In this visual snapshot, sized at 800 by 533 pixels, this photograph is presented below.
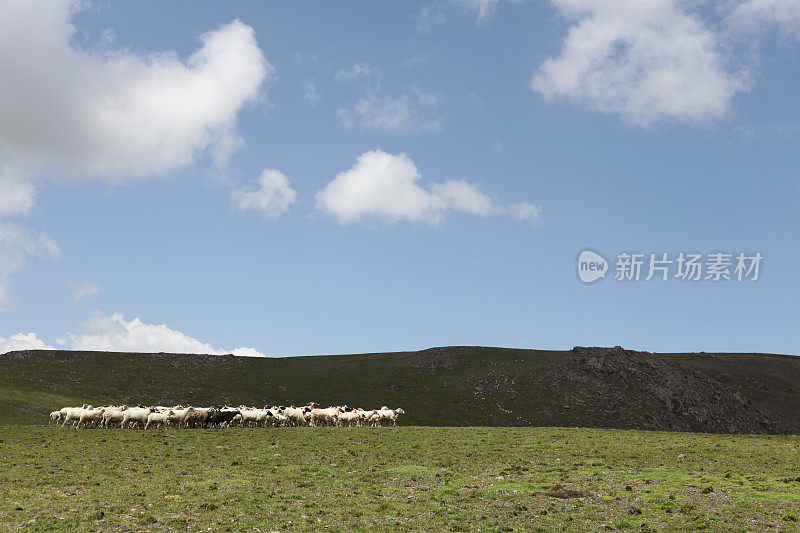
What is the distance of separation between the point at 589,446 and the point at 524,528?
71.7 feet

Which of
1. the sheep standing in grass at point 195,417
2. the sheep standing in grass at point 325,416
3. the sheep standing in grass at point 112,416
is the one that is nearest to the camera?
the sheep standing in grass at point 112,416

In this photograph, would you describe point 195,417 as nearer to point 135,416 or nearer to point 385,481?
point 135,416

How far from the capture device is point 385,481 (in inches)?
1150

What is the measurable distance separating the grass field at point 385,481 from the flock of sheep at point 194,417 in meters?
2.51

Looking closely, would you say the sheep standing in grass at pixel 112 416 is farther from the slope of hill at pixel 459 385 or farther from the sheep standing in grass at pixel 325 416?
the slope of hill at pixel 459 385

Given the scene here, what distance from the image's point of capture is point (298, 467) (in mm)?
32156

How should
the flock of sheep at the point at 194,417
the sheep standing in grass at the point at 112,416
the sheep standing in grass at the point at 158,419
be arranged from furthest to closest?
the flock of sheep at the point at 194,417 → the sheep standing in grass at the point at 158,419 → the sheep standing in grass at the point at 112,416

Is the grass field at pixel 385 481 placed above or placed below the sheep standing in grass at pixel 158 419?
above

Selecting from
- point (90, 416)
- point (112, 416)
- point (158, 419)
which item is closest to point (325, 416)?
point (158, 419)

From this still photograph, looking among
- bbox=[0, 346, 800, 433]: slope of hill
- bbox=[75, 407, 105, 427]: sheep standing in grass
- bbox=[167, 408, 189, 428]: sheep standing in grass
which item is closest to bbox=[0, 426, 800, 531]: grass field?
bbox=[75, 407, 105, 427]: sheep standing in grass

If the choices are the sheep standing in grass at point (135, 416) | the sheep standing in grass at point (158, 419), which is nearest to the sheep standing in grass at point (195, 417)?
the sheep standing in grass at point (158, 419)

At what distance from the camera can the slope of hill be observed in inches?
3580

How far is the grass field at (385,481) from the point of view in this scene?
21766 mm

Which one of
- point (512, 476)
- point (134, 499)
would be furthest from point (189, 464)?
point (512, 476)
